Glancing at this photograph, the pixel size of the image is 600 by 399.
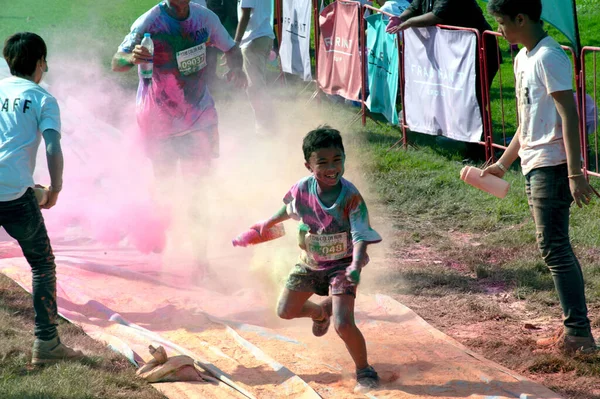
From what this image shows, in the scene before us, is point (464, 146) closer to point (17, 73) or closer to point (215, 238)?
point (215, 238)

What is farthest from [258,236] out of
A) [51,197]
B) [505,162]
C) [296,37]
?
[296,37]

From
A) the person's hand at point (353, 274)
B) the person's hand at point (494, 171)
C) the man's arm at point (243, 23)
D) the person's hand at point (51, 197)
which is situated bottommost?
the person's hand at point (353, 274)

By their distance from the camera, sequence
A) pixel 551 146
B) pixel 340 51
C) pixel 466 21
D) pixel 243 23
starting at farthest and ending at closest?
pixel 340 51 → pixel 243 23 → pixel 466 21 → pixel 551 146

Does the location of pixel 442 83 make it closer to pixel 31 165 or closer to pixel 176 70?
pixel 176 70

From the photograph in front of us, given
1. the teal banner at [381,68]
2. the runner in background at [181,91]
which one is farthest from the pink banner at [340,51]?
the runner in background at [181,91]

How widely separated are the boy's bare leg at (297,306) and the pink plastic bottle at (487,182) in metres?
1.24

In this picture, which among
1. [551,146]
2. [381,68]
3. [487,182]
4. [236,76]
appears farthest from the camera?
[381,68]

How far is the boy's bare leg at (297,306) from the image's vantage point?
5039 millimetres

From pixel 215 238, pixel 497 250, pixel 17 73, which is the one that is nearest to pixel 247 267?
pixel 215 238

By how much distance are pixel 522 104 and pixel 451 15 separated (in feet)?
16.9

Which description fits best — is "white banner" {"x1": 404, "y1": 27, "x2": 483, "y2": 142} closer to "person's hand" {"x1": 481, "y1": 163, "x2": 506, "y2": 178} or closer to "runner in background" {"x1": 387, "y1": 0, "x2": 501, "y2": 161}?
"runner in background" {"x1": 387, "y1": 0, "x2": 501, "y2": 161}

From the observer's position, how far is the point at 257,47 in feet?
38.1

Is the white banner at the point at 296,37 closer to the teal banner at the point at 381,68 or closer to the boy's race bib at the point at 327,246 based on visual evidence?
the teal banner at the point at 381,68

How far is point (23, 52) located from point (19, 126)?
45cm
